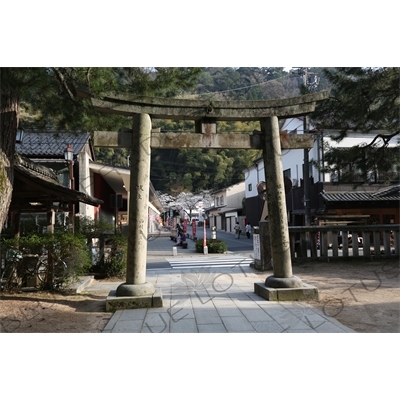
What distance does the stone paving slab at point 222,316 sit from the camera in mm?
4566

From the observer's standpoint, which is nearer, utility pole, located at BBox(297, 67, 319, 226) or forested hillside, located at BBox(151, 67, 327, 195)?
utility pole, located at BBox(297, 67, 319, 226)

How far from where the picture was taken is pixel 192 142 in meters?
6.52

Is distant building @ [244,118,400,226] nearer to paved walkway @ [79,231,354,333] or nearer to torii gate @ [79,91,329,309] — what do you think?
torii gate @ [79,91,329,309]

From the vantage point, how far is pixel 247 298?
251 inches

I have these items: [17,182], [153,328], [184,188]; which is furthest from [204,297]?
[184,188]

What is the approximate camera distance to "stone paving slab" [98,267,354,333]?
15.0ft

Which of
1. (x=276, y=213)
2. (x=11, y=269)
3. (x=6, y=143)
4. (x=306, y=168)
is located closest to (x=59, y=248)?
(x=11, y=269)

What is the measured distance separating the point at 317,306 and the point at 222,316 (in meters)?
1.69

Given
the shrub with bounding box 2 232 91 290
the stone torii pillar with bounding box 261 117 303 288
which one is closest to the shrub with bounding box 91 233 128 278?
the shrub with bounding box 2 232 91 290

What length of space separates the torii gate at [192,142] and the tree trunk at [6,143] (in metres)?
1.35

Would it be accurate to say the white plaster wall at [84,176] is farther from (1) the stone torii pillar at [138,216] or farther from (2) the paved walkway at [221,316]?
(1) the stone torii pillar at [138,216]

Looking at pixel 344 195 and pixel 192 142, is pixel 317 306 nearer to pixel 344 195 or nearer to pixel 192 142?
pixel 192 142

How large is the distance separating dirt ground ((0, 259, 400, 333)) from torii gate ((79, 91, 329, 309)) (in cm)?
67

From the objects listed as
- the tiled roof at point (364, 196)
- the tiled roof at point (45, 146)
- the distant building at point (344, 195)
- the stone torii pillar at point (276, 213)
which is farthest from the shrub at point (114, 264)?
the tiled roof at point (364, 196)
